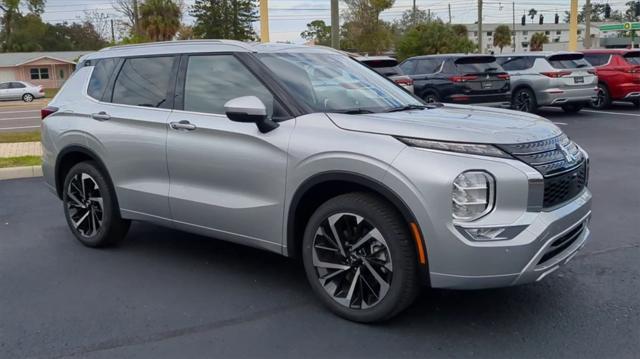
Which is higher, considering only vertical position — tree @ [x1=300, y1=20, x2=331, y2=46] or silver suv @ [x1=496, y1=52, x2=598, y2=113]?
tree @ [x1=300, y1=20, x2=331, y2=46]

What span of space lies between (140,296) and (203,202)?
2.60 feet

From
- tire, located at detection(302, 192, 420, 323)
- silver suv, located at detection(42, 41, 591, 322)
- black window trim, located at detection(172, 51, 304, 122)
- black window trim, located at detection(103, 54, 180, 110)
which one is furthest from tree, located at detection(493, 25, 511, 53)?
tire, located at detection(302, 192, 420, 323)

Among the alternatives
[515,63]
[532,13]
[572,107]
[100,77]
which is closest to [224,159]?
[100,77]

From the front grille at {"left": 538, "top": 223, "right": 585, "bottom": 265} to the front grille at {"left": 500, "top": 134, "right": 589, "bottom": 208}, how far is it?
0.21 m

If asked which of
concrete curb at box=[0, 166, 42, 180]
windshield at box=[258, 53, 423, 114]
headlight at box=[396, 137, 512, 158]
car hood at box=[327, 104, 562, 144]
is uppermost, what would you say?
windshield at box=[258, 53, 423, 114]

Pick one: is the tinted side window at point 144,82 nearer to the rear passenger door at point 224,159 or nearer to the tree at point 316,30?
the rear passenger door at point 224,159

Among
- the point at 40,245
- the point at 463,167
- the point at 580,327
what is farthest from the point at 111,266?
the point at 580,327

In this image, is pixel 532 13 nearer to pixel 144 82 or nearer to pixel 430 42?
pixel 430 42

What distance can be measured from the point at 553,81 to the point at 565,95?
1.59 feet

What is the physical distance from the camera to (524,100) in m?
16.6

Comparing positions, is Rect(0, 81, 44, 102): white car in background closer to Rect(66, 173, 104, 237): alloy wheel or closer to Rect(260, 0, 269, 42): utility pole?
Rect(260, 0, 269, 42): utility pole

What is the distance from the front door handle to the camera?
15.1 ft

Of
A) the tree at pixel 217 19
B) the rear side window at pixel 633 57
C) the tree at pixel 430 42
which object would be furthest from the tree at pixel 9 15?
the rear side window at pixel 633 57

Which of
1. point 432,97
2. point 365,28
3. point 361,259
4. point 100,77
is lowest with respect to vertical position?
point 361,259
